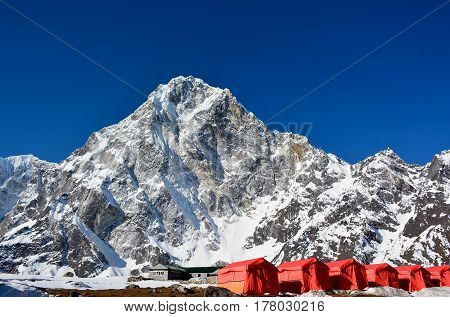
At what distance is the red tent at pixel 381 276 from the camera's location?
235 ft

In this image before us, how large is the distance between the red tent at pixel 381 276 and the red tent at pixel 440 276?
26.6 ft

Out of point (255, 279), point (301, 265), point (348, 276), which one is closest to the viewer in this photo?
point (255, 279)

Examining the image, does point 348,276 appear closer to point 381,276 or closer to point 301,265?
point 381,276

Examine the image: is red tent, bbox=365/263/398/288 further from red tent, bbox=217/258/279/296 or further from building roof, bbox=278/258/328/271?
red tent, bbox=217/258/279/296

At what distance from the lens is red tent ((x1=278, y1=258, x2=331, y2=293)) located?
213 feet

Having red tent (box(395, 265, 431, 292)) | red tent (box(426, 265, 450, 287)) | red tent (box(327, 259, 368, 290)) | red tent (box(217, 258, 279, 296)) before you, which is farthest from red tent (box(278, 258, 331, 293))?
red tent (box(426, 265, 450, 287))

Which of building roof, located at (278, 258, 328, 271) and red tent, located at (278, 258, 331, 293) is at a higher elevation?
building roof, located at (278, 258, 328, 271)

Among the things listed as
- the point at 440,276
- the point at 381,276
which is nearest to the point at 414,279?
the point at 381,276

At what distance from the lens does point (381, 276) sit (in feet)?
236

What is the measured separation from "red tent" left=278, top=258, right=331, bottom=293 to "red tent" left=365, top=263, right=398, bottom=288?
861 centimetres

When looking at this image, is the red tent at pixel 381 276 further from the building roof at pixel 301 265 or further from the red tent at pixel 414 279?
the building roof at pixel 301 265

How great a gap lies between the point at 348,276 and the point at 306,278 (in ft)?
25.7

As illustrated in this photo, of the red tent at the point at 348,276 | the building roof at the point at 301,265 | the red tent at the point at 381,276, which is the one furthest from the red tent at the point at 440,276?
the building roof at the point at 301,265
